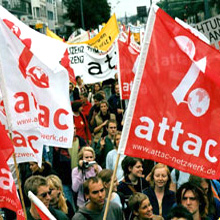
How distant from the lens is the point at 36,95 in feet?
25.6

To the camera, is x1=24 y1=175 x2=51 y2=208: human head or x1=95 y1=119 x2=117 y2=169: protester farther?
x1=95 y1=119 x2=117 y2=169: protester

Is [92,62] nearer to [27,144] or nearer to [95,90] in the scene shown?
[95,90]

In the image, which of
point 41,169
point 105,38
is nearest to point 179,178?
point 41,169

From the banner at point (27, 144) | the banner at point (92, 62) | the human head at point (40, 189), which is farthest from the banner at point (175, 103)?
the banner at point (92, 62)

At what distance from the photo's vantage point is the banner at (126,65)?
12.9 meters

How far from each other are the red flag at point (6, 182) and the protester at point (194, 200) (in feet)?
5.53

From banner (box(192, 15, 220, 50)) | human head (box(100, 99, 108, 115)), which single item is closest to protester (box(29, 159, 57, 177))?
human head (box(100, 99, 108, 115))

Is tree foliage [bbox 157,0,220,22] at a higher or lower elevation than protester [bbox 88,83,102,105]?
lower

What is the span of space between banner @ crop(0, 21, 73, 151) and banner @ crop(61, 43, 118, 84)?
28.5 feet

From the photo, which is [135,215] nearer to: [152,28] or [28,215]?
[28,215]

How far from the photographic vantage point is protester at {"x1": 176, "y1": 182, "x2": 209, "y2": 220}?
6746mm

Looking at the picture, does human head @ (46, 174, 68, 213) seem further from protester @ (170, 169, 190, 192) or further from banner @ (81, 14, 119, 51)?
banner @ (81, 14, 119, 51)

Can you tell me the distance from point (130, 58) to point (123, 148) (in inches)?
Result: 296

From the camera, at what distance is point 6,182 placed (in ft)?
19.4
